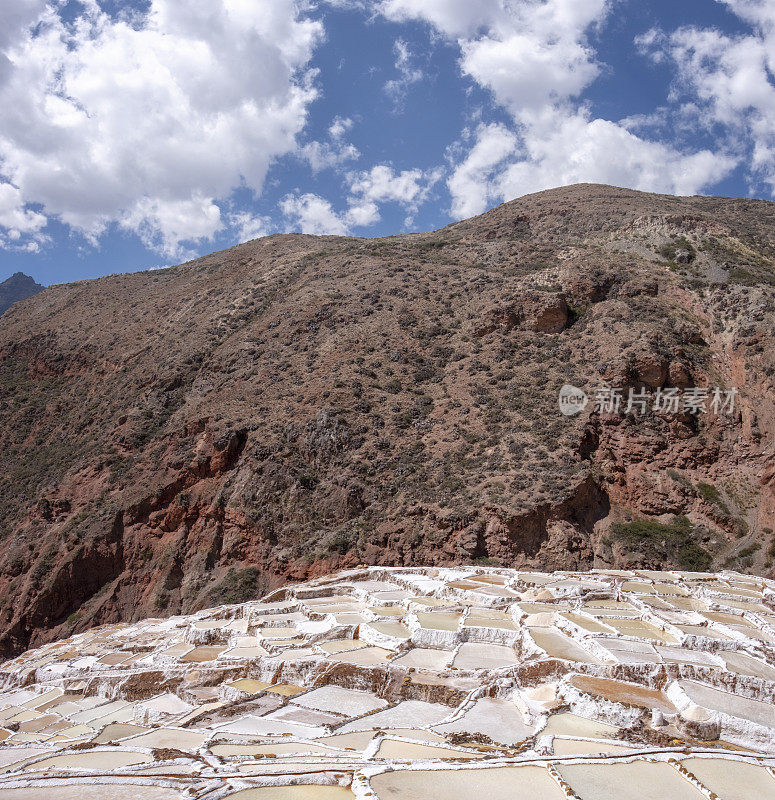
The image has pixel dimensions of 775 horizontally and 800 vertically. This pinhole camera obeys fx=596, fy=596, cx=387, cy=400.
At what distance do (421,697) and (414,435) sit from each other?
17.9m

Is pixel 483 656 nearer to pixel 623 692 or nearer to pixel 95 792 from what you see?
pixel 623 692

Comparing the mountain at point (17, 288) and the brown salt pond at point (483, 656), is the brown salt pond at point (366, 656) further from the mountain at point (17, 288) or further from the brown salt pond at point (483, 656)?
the mountain at point (17, 288)

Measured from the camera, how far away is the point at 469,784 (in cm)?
570

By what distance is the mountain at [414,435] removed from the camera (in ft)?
72.3

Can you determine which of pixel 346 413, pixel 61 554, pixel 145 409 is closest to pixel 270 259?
pixel 145 409

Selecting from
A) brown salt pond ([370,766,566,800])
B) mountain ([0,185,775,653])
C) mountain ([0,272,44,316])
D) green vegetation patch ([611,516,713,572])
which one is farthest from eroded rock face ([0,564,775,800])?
mountain ([0,272,44,316])

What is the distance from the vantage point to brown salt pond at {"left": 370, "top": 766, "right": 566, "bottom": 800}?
5.42 metres

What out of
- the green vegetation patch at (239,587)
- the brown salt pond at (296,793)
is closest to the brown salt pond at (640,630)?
the brown salt pond at (296,793)

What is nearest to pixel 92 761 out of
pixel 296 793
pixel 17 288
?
pixel 296 793

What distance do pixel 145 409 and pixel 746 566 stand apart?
1145 inches

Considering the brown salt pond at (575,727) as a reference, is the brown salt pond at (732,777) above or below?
above

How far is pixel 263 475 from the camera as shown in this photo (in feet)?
84.3

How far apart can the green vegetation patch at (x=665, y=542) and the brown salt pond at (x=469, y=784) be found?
16.8m

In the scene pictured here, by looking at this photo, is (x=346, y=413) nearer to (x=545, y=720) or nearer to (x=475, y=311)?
(x=475, y=311)
